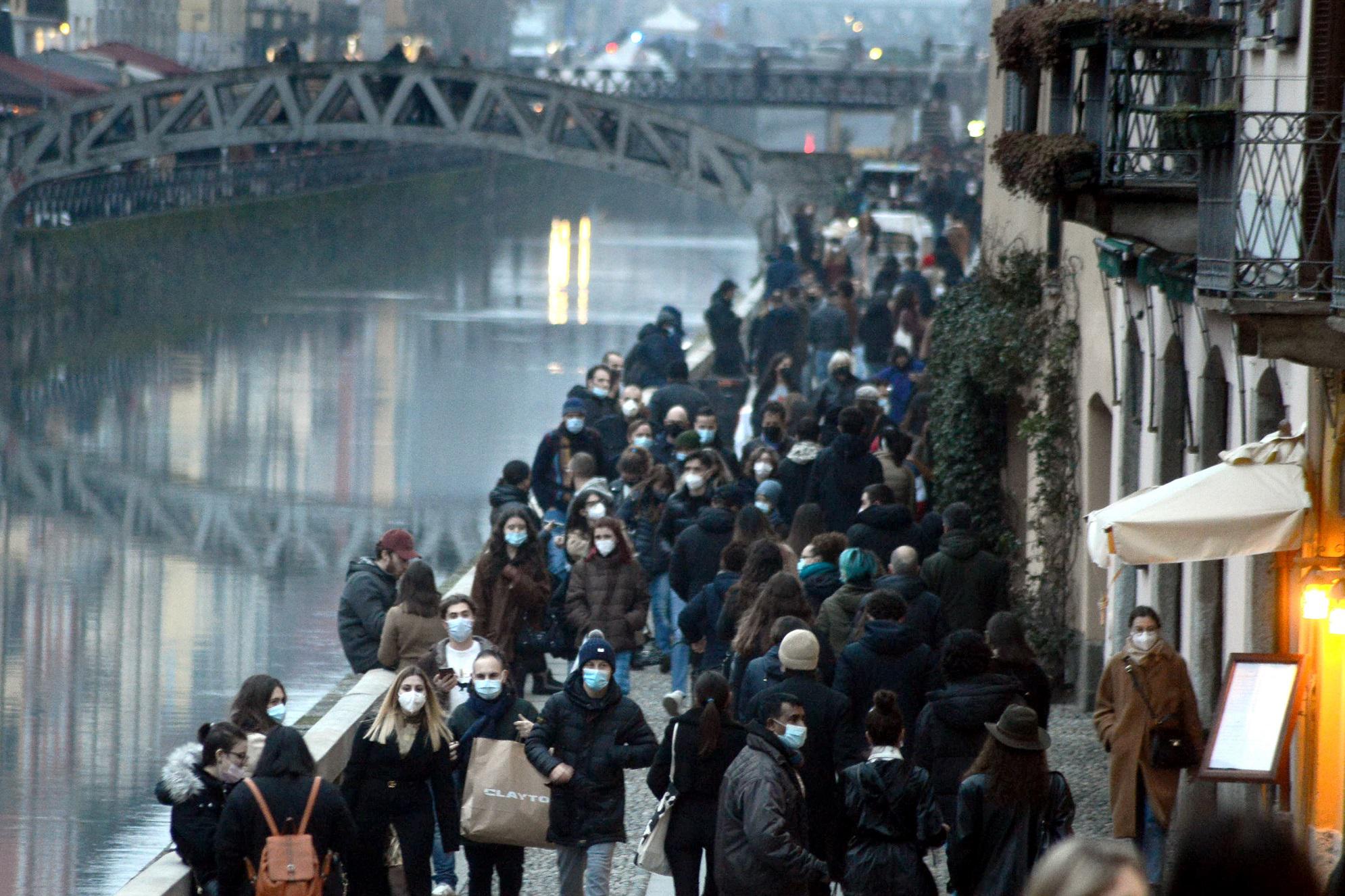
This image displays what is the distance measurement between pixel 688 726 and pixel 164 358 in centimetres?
3273

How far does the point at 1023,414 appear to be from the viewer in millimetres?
18281

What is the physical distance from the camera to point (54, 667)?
1777 centimetres

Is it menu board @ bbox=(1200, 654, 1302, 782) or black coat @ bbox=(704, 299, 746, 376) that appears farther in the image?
black coat @ bbox=(704, 299, 746, 376)

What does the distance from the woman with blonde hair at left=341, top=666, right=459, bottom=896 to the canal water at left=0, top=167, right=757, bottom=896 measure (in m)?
2.66

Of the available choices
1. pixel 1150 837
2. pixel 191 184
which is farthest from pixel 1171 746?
pixel 191 184

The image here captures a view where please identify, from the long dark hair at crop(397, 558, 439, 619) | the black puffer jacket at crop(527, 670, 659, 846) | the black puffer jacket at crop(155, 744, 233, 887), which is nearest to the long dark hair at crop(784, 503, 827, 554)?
the long dark hair at crop(397, 558, 439, 619)

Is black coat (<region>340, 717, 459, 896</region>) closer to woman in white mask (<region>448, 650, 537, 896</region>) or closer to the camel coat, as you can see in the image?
woman in white mask (<region>448, 650, 537, 896</region>)

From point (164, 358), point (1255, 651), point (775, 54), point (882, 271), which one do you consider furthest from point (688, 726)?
point (775, 54)

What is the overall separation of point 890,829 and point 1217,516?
91.4 inches

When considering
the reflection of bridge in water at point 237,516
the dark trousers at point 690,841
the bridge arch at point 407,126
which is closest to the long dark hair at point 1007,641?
the dark trousers at point 690,841

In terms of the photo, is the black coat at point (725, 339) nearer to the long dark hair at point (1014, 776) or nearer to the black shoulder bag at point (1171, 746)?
the black shoulder bag at point (1171, 746)

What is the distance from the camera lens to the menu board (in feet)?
30.9

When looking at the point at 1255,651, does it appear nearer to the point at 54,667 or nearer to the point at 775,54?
the point at 54,667

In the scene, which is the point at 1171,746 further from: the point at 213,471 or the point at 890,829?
the point at 213,471
